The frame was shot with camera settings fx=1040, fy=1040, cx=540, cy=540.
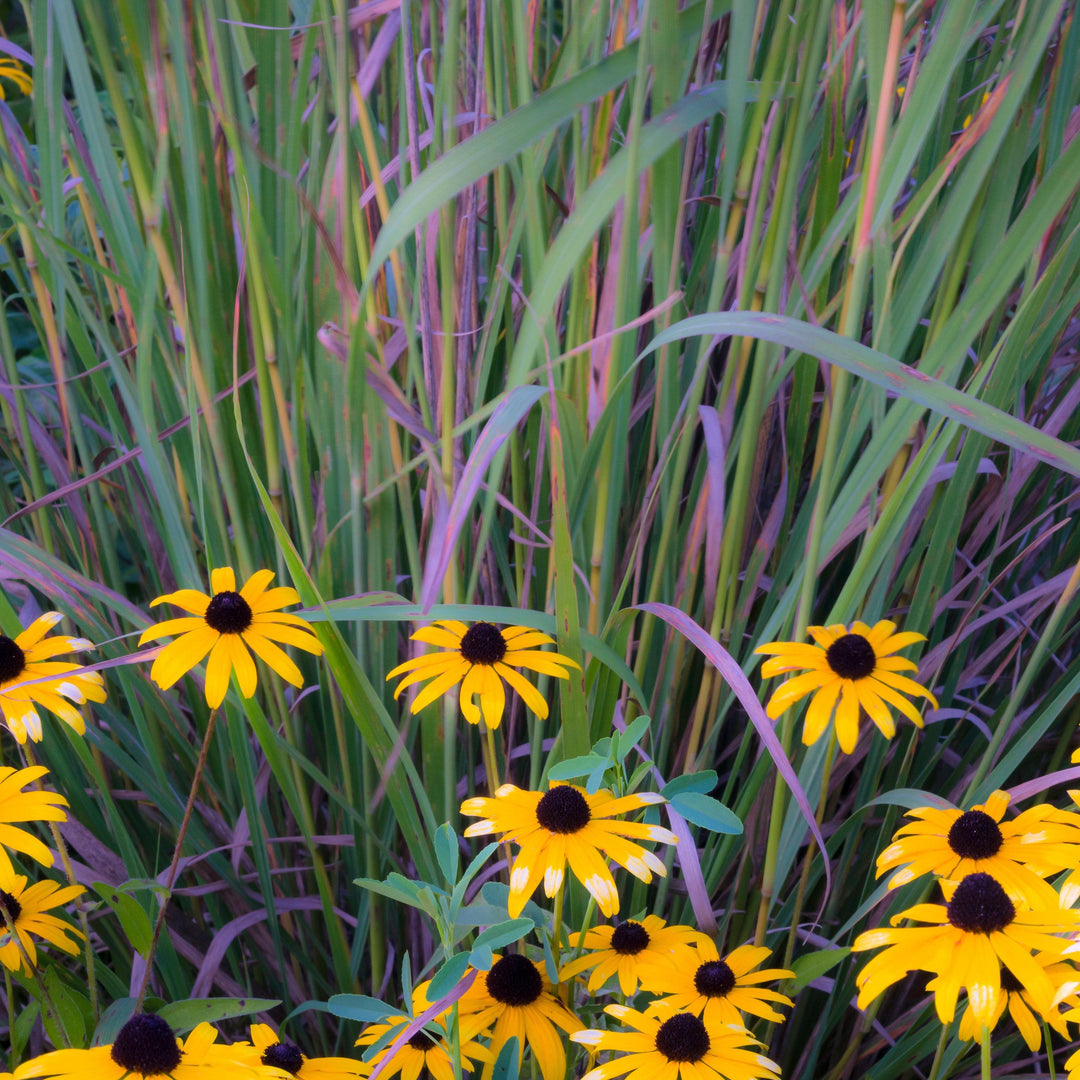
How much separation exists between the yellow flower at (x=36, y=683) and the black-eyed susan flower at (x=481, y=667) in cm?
21

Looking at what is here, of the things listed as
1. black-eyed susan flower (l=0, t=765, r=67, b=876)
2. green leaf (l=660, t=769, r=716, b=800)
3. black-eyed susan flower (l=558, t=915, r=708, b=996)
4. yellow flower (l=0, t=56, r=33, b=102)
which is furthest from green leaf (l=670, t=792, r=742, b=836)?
yellow flower (l=0, t=56, r=33, b=102)

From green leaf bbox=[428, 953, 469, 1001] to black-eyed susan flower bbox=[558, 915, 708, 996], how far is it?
0.12 metres

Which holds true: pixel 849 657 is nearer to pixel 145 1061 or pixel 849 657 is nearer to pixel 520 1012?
pixel 520 1012

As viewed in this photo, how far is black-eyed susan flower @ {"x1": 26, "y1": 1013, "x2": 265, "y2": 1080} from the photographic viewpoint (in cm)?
53

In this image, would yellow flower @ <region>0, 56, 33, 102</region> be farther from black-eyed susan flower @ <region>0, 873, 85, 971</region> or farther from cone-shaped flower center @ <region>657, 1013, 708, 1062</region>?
cone-shaped flower center @ <region>657, 1013, 708, 1062</region>

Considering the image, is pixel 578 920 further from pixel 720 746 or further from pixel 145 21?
pixel 145 21

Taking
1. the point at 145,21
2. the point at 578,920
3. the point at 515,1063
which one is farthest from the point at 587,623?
the point at 145,21

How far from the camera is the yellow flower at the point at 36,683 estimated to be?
2.24 feet

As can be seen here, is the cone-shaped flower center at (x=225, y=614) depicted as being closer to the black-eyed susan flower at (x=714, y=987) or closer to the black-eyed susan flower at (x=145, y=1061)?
the black-eyed susan flower at (x=145, y=1061)

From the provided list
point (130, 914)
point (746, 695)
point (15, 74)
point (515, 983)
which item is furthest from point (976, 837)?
point (15, 74)

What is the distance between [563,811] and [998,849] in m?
0.26

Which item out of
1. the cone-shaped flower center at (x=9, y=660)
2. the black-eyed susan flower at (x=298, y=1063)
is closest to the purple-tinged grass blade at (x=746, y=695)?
the black-eyed susan flower at (x=298, y=1063)

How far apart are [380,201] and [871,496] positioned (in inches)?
18.2

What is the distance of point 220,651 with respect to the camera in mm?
710
